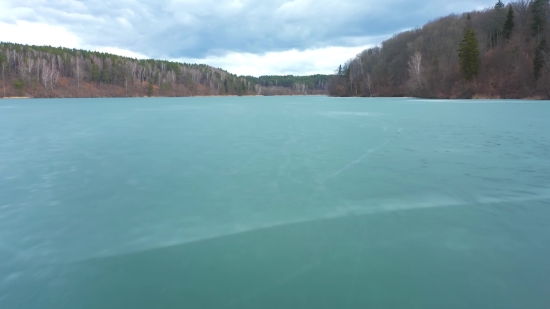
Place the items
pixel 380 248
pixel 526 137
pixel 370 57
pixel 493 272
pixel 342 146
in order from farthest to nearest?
1. pixel 370 57
2. pixel 526 137
3. pixel 342 146
4. pixel 380 248
5. pixel 493 272

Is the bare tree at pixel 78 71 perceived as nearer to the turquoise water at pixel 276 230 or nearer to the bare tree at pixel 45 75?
the bare tree at pixel 45 75

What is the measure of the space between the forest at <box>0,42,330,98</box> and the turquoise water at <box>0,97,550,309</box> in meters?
89.8

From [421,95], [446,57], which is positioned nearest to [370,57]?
[446,57]

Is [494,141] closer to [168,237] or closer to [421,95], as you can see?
[168,237]

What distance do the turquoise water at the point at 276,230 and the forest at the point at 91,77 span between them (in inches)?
3535

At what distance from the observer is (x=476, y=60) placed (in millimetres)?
52250

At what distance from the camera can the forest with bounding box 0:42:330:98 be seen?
279ft

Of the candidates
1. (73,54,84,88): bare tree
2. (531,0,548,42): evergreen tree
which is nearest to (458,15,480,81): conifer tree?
(531,0,548,42): evergreen tree

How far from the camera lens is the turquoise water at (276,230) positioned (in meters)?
3.47

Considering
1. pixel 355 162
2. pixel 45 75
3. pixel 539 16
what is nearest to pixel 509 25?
pixel 539 16

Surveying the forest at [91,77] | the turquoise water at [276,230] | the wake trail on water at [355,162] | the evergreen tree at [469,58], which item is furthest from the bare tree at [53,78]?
the wake trail on water at [355,162]

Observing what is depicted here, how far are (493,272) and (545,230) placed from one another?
1.72 metres

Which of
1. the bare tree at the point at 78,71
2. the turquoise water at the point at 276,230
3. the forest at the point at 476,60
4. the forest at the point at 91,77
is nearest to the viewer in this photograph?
the turquoise water at the point at 276,230

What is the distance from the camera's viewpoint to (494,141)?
11789mm
